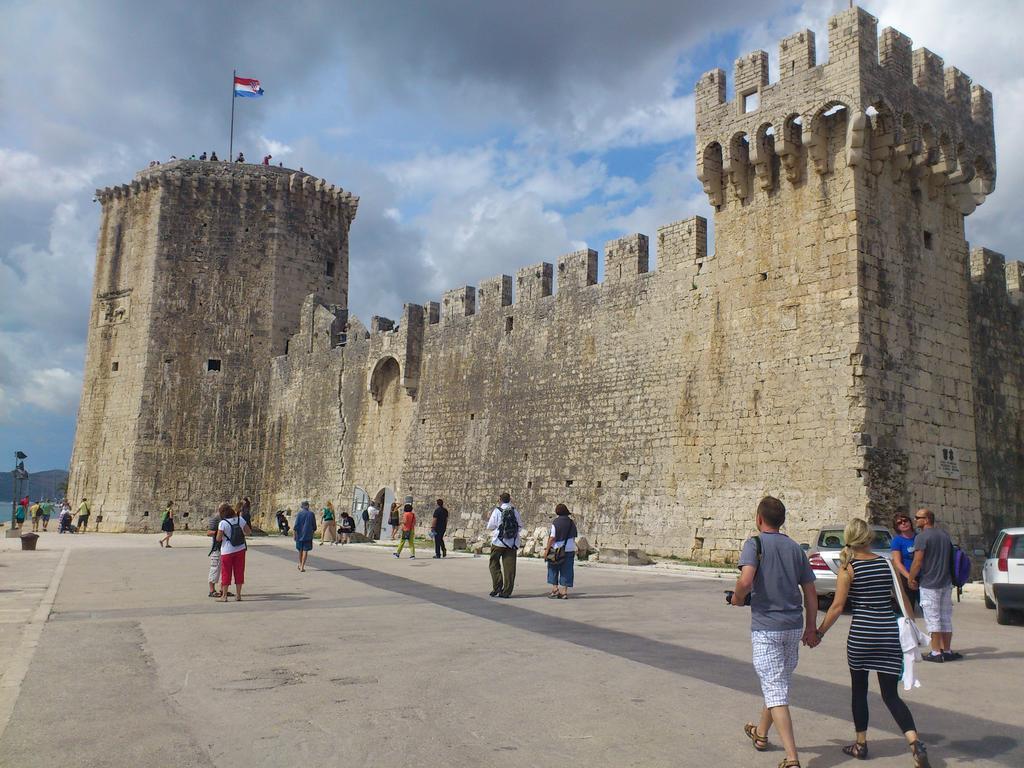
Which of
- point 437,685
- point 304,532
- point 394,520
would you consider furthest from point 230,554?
point 394,520

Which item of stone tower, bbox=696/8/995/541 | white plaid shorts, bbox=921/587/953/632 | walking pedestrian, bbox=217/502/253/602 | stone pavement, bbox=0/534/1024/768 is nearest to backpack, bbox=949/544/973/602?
white plaid shorts, bbox=921/587/953/632

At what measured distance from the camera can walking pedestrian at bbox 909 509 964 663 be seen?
7.60m

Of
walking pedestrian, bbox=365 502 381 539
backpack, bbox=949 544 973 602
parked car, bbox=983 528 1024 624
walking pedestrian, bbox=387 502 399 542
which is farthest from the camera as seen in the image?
walking pedestrian, bbox=365 502 381 539

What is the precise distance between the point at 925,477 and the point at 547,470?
8.14 meters

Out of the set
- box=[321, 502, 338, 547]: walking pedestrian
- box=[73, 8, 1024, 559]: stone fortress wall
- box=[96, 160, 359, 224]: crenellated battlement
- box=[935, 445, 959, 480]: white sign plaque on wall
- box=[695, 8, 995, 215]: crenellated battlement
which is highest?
box=[96, 160, 359, 224]: crenellated battlement

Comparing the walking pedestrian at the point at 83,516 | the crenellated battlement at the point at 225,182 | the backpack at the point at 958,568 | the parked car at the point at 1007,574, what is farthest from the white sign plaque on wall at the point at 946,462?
the walking pedestrian at the point at 83,516

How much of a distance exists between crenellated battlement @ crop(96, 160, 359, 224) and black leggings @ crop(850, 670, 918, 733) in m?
30.2

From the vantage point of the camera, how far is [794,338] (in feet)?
51.8

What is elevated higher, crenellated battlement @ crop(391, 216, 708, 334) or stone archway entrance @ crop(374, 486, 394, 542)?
crenellated battlement @ crop(391, 216, 708, 334)

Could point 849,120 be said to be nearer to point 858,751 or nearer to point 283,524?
point 858,751

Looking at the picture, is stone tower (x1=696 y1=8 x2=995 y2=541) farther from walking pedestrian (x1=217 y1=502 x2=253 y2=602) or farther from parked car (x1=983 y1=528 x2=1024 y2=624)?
walking pedestrian (x1=217 y1=502 x2=253 y2=602)

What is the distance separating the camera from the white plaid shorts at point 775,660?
4.56m

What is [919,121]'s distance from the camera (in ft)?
53.0

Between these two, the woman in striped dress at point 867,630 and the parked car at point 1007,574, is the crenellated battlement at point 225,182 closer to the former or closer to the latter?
the parked car at point 1007,574
